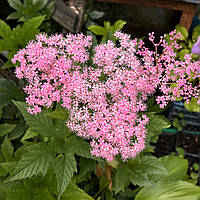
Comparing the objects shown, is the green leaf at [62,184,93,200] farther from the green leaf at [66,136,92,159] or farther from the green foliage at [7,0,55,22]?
the green foliage at [7,0,55,22]

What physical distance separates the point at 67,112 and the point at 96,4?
1.77m

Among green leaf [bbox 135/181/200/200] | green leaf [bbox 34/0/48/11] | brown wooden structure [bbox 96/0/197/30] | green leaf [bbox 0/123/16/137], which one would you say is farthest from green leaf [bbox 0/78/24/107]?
brown wooden structure [bbox 96/0/197/30]

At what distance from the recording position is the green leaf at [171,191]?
111 centimetres

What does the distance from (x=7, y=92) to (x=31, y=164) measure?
1.57ft

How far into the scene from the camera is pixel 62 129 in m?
0.75

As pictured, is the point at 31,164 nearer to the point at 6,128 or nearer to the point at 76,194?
the point at 76,194

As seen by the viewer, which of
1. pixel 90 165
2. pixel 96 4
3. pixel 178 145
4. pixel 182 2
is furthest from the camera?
pixel 96 4

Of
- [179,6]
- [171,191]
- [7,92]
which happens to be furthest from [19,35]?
[179,6]

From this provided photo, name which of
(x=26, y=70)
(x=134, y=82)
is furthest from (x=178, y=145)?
(x=26, y=70)

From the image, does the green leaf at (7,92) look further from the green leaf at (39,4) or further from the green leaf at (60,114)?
the green leaf at (39,4)

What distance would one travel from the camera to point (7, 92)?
105 centimetres

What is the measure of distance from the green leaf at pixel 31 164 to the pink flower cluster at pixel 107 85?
15 cm

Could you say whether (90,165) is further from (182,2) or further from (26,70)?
(182,2)

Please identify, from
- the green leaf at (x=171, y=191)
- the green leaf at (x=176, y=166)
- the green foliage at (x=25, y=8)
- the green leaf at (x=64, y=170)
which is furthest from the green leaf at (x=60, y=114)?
the green foliage at (x=25, y=8)
